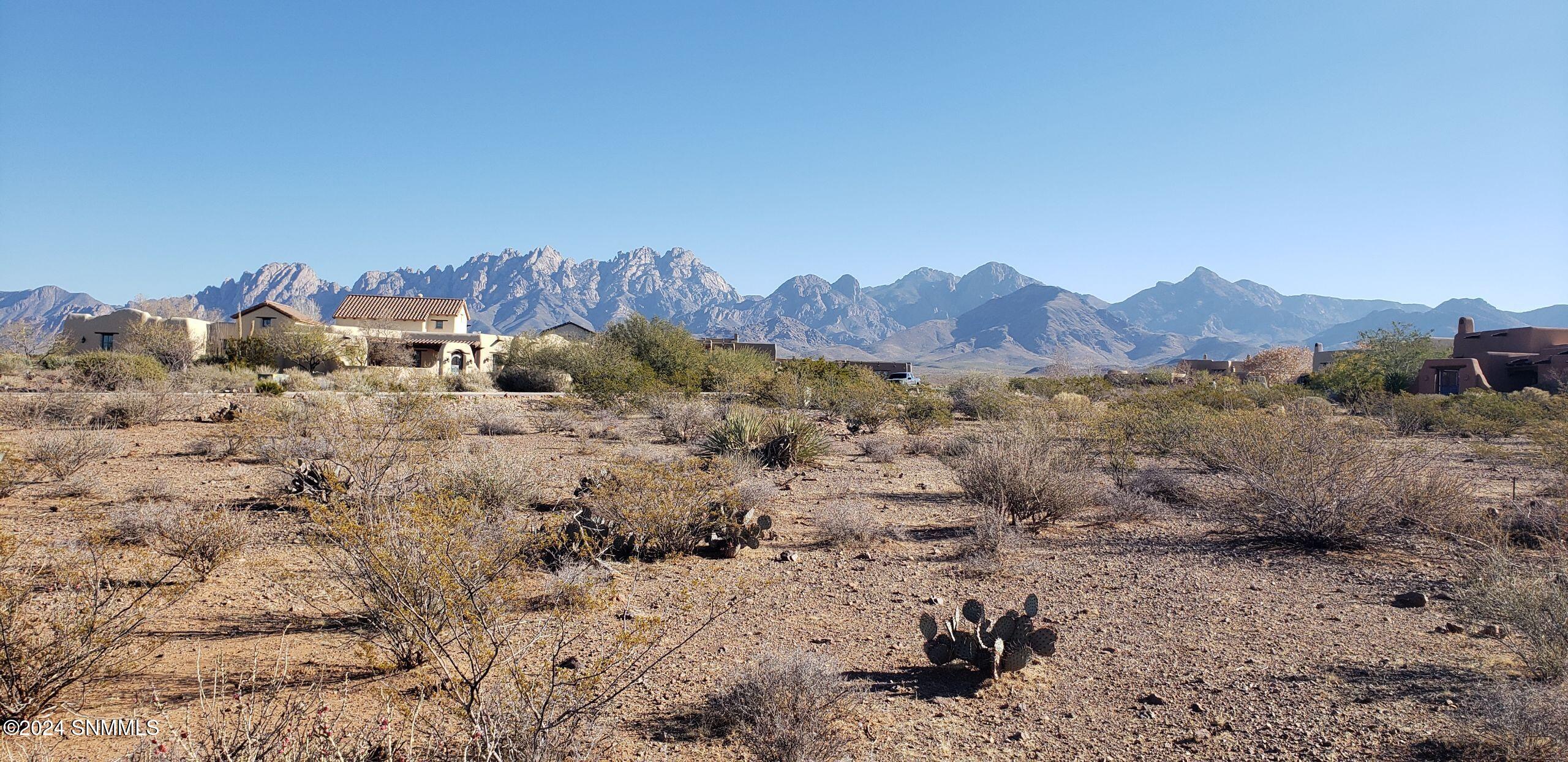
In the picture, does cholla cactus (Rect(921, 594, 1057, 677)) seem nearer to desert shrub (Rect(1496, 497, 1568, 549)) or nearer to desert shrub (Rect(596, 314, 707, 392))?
desert shrub (Rect(1496, 497, 1568, 549))

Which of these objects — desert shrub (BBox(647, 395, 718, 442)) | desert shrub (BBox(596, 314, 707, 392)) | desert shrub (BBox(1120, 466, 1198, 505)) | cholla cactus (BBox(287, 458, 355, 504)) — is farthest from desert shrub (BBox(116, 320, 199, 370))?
desert shrub (BBox(1120, 466, 1198, 505))

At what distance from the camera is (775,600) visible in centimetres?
693

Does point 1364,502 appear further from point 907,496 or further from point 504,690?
point 504,690

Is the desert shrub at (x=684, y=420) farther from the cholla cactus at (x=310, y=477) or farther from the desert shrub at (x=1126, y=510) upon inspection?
the desert shrub at (x=1126, y=510)

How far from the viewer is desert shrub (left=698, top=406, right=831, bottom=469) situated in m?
14.5

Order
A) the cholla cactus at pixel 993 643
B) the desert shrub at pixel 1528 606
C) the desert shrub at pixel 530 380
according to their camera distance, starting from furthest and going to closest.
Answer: the desert shrub at pixel 530 380
the cholla cactus at pixel 993 643
the desert shrub at pixel 1528 606

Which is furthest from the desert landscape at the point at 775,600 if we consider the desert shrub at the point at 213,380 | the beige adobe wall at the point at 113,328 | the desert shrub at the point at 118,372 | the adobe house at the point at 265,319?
the beige adobe wall at the point at 113,328

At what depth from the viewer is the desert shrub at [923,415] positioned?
19.9 meters

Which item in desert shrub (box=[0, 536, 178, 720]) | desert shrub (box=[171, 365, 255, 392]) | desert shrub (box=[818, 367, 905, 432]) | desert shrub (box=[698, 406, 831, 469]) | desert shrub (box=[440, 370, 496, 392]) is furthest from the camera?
desert shrub (box=[440, 370, 496, 392])

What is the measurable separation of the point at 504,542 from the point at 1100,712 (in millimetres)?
4686

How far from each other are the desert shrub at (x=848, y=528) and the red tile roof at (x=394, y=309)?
58.7 metres

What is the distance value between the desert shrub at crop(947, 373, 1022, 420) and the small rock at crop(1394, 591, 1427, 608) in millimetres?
13083

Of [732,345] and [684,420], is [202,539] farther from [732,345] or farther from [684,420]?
[732,345]

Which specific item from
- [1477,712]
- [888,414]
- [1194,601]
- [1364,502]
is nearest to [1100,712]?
[1477,712]
